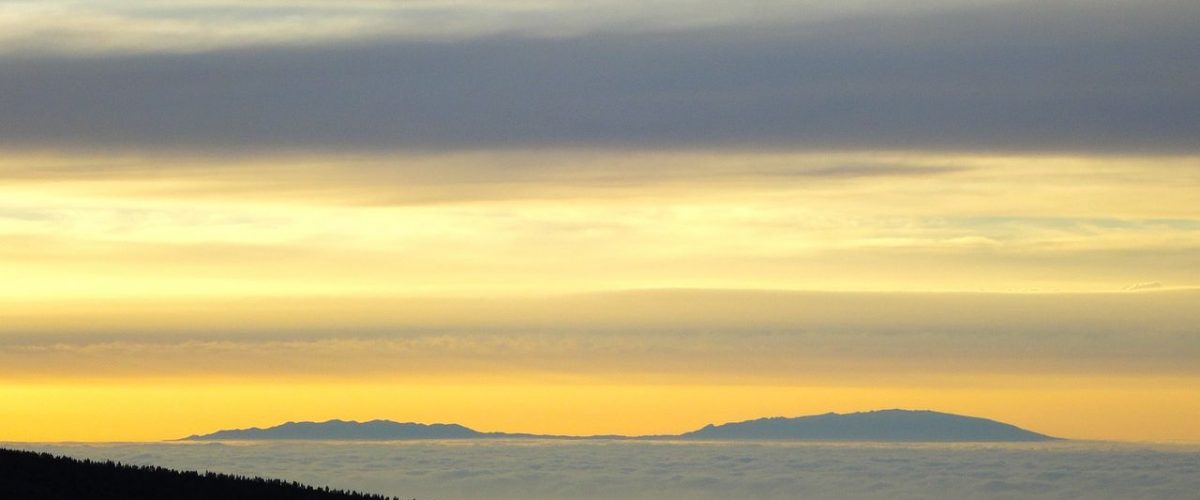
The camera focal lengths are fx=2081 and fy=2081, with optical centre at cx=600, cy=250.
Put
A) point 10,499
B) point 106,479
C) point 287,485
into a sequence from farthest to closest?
point 287,485 → point 106,479 → point 10,499

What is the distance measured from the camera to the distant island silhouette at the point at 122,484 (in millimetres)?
48469

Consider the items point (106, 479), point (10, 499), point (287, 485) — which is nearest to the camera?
point (10, 499)

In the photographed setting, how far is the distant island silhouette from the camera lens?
159 ft

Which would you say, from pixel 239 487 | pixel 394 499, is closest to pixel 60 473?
pixel 239 487

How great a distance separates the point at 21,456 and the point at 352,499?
27.8ft

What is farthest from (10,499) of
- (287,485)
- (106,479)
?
(287,485)

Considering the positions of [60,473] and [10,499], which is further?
[60,473]

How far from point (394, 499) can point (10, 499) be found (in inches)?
425

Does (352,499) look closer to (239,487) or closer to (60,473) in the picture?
(239,487)

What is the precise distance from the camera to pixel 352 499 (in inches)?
2127

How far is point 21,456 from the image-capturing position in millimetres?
53000

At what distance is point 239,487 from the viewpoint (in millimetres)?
52594

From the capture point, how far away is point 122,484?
50406 mm

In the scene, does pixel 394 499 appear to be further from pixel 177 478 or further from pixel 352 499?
pixel 177 478
